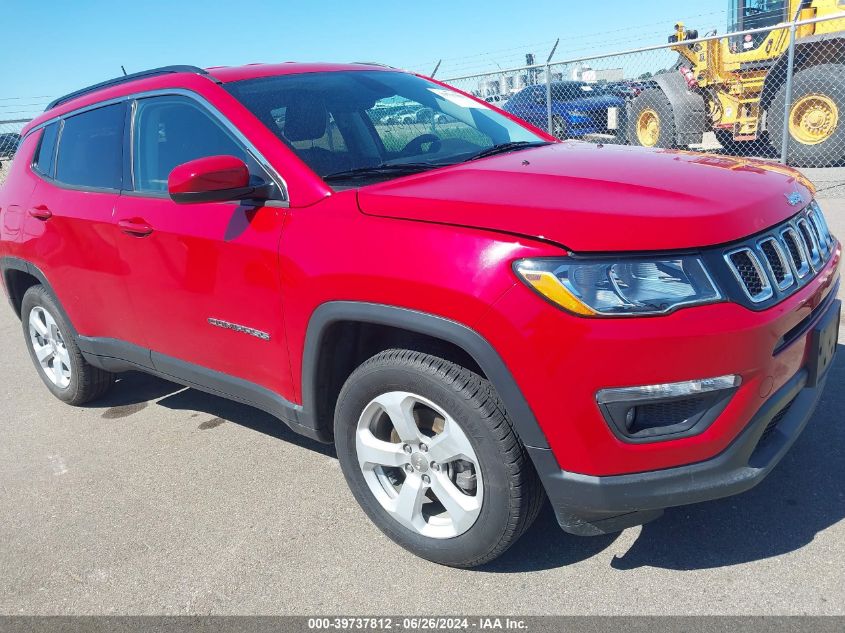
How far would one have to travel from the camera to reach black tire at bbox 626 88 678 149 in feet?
39.4

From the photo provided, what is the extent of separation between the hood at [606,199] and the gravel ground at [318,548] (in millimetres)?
1137

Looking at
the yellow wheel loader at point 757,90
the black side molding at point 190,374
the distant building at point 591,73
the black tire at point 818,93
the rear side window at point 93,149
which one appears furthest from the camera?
the distant building at point 591,73

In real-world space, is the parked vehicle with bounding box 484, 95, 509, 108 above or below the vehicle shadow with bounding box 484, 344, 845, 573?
above

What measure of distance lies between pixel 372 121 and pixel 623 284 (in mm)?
1743

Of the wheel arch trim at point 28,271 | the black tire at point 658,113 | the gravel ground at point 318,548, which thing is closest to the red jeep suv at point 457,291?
the gravel ground at point 318,548

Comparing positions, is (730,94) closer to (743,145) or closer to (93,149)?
(743,145)

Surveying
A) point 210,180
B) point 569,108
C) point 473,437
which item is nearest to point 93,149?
point 210,180

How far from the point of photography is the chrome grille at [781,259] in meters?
2.14

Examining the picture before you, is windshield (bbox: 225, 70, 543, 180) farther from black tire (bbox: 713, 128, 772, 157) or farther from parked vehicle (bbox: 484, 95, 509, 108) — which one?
parked vehicle (bbox: 484, 95, 509, 108)

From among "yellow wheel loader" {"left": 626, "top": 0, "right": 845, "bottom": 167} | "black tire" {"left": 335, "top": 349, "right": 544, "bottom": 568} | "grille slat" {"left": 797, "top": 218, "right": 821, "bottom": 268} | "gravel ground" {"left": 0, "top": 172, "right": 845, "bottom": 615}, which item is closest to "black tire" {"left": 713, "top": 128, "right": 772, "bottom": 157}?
"yellow wheel loader" {"left": 626, "top": 0, "right": 845, "bottom": 167}

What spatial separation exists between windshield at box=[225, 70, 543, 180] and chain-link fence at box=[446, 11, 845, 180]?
20.0 ft

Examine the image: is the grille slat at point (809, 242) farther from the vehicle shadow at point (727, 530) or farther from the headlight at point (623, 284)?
the vehicle shadow at point (727, 530)

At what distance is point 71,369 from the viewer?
4324 mm

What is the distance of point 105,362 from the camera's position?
394 cm
